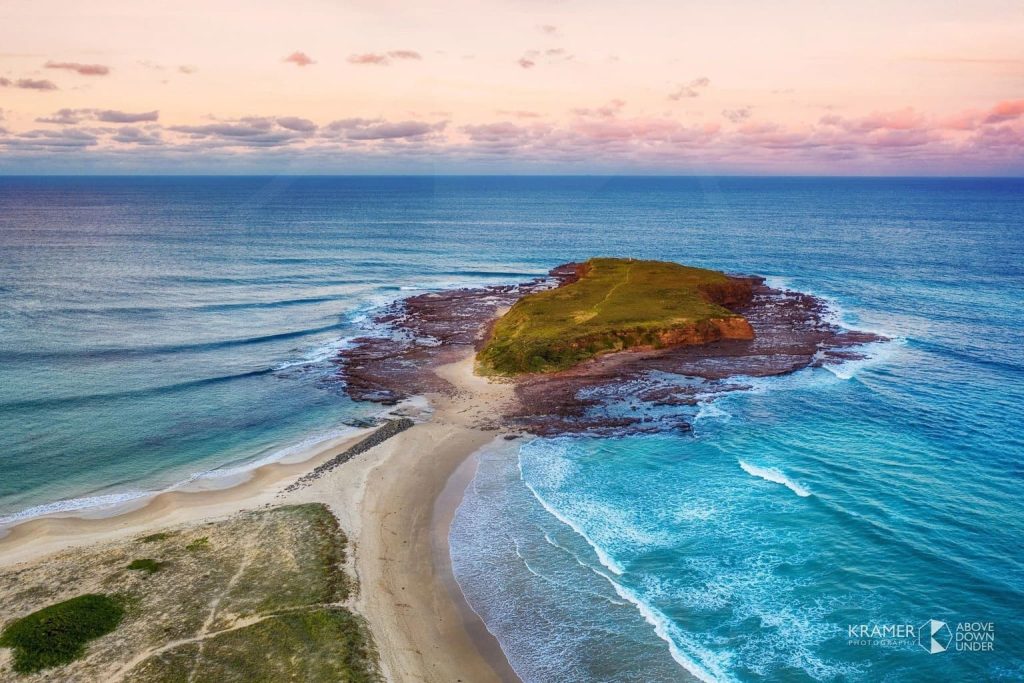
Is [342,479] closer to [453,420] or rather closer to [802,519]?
[453,420]

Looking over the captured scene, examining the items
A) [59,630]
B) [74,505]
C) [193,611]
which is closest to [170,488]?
[74,505]

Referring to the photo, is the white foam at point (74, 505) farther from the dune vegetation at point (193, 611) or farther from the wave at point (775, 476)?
the wave at point (775, 476)

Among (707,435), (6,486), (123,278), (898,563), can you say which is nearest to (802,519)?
(898,563)

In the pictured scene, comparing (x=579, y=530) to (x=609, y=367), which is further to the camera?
(x=609, y=367)

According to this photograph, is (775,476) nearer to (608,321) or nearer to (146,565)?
(608,321)

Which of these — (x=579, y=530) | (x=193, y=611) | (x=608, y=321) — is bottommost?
(x=579, y=530)

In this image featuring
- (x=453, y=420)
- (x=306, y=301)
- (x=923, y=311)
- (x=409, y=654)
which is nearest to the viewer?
(x=409, y=654)

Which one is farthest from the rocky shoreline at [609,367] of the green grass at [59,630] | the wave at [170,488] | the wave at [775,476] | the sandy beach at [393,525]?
the green grass at [59,630]
